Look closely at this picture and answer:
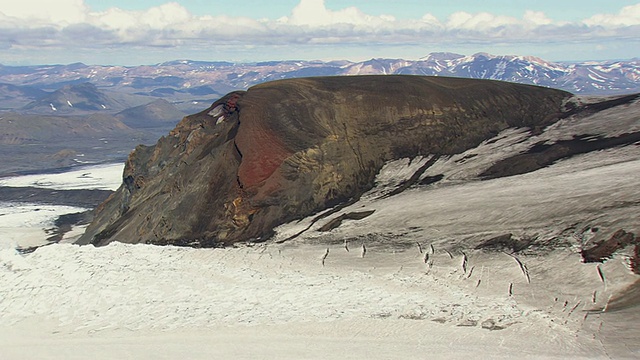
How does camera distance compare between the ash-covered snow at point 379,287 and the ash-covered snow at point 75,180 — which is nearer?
the ash-covered snow at point 379,287

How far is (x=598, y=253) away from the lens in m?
22.6

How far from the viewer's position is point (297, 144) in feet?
139

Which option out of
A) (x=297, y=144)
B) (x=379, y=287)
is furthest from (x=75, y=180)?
(x=379, y=287)

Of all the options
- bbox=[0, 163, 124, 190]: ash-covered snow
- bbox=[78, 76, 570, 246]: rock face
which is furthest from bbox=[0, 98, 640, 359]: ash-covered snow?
bbox=[0, 163, 124, 190]: ash-covered snow

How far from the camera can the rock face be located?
3872 cm

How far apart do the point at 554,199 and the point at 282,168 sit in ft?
65.3

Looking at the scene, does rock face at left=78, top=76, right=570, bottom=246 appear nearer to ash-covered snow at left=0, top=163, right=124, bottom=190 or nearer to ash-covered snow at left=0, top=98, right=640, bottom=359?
ash-covered snow at left=0, top=98, right=640, bottom=359

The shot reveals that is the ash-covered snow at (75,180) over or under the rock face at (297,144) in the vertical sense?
under

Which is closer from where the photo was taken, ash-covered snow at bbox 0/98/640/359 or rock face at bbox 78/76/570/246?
ash-covered snow at bbox 0/98/640/359

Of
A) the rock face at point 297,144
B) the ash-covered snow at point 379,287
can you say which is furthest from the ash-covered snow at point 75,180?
the ash-covered snow at point 379,287

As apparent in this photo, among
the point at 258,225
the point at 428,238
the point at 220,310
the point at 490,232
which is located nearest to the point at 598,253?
the point at 490,232

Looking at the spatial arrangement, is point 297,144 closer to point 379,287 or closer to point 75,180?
point 379,287

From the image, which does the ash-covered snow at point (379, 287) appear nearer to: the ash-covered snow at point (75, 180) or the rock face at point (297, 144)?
the rock face at point (297, 144)

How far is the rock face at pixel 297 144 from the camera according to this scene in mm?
38719
